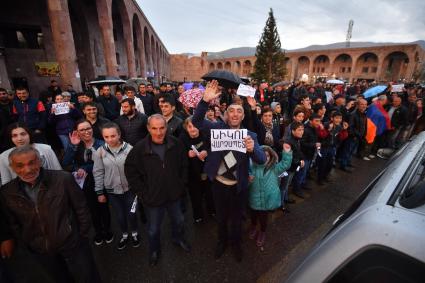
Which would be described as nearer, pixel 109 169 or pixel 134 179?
pixel 134 179

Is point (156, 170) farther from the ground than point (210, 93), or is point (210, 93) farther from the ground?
point (210, 93)

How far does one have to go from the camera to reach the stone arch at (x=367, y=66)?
151ft

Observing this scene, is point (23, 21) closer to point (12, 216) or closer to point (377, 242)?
point (12, 216)

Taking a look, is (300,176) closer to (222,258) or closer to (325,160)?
(325,160)

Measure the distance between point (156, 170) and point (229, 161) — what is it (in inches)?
37.4

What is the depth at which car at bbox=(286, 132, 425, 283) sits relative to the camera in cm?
84

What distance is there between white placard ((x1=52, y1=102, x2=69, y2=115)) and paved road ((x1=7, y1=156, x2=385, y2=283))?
337 centimetres

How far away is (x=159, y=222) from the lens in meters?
2.86

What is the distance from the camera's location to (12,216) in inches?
78.8

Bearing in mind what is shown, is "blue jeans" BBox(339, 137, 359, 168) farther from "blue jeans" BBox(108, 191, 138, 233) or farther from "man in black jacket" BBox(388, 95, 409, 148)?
"blue jeans" BBox(108, 191, 138, 233)

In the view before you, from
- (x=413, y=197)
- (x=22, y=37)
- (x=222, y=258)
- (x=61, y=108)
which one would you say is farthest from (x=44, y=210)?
(x=22, y=37)

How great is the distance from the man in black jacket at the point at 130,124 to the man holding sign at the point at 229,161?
174 cm

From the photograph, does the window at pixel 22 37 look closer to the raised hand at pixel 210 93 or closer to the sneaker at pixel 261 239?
the raised hand at pixel 210 93

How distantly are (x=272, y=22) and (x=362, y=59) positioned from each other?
2745 cm
